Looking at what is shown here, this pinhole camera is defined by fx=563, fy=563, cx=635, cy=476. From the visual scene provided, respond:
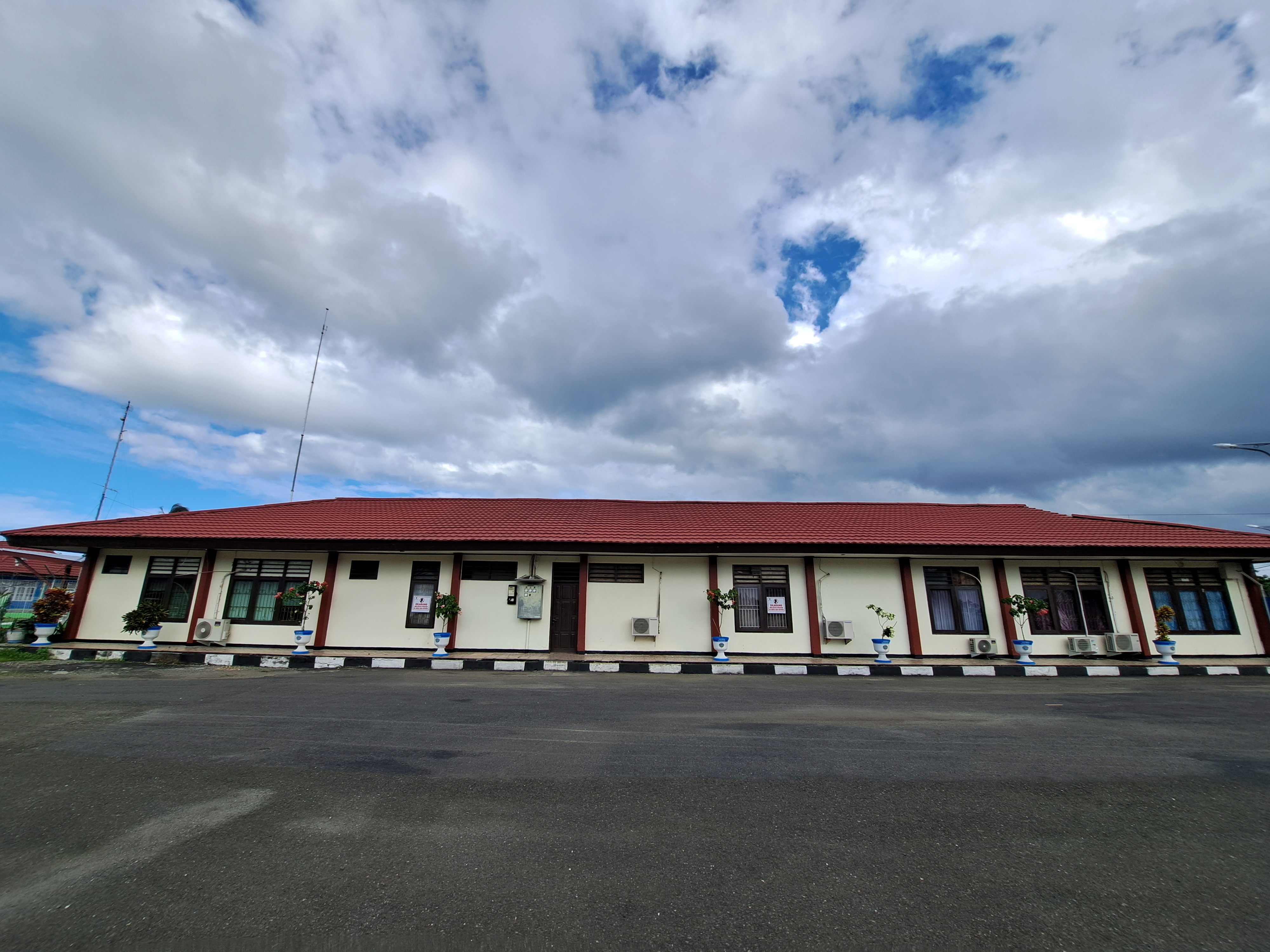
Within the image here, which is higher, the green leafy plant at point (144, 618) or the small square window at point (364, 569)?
the small square window at point (364, 569)

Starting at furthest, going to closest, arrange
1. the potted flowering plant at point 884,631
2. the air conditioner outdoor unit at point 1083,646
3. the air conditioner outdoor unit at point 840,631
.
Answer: the air conditioner outdoor unit at point 1083,646 < the air conditioner outdoor unit at point 840,631 < the potted flowering plant at point 884,631

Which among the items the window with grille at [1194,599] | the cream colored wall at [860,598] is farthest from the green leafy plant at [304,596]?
the window with grille at [1194,599]

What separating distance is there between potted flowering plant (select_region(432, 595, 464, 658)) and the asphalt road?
19.8ft

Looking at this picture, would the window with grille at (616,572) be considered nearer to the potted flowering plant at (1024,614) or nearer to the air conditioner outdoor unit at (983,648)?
the air conditioner outdoor unit at (983,648)

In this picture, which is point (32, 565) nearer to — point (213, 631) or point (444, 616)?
point (213, 631)

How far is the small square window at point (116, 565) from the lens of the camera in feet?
49.4

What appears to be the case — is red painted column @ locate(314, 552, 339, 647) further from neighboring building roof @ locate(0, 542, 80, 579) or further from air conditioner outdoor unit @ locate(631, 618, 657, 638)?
neighboring building roof @ locate(0, 542, 80, 579)

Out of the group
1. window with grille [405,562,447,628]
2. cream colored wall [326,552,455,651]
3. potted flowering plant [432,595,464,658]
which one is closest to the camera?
potted flowering plant [432,595,464,658]

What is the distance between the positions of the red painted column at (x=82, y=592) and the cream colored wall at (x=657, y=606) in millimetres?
13213

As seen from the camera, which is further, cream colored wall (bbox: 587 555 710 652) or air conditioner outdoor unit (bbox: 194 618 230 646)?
cream colored wall (bbox: 587 555 710 652)

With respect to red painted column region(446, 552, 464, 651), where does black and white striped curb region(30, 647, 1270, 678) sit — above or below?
below

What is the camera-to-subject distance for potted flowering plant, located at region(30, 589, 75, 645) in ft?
45.4

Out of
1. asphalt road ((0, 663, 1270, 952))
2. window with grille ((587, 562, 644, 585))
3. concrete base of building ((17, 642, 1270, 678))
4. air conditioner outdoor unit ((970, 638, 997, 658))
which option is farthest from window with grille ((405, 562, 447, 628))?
air conditioner outdoor unit ((970, 638, 997, 658))

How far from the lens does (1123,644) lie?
14.2 metres
